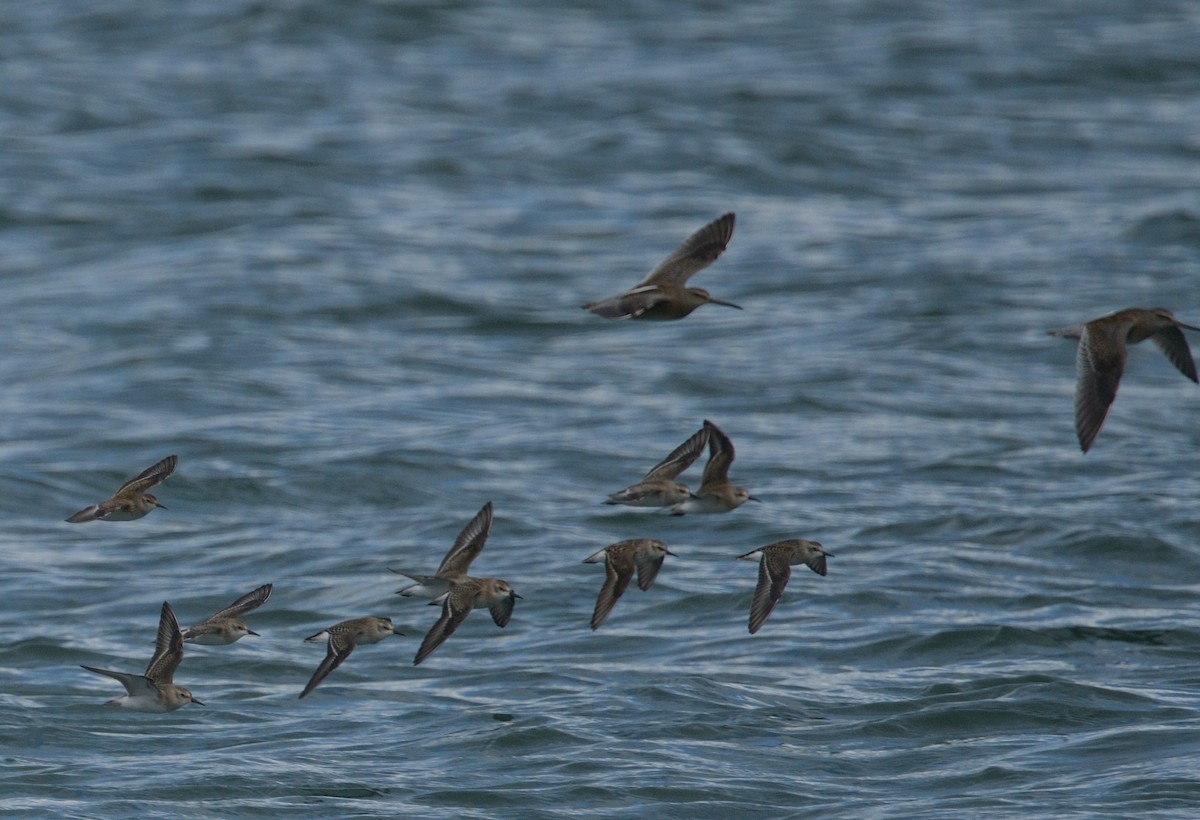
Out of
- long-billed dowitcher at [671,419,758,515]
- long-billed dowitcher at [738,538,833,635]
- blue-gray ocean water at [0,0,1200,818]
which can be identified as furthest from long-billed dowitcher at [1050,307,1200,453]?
blue-gray ocean water at [0,0,1200,818]

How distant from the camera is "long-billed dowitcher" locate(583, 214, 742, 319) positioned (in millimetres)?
9188

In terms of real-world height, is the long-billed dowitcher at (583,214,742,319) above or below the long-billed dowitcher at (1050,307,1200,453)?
above

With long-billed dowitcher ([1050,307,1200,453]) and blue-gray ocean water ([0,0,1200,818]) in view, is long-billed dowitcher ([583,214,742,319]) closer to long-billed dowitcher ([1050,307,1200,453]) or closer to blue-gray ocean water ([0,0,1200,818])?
long-billed dowitcher ([1050,307,1200,453])

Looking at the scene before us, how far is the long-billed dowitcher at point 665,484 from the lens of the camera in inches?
380

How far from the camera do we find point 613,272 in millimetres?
21047

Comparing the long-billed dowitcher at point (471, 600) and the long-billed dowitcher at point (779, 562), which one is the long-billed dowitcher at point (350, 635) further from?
the long-billed dowitcher at point (779, 562)

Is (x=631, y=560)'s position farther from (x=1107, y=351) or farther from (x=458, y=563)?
(x=1107, y=351)

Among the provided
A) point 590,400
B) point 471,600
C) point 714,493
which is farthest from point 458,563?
point 590,400

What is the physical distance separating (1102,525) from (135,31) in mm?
21920

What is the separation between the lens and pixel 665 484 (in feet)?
32.4

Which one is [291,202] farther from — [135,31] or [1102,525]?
[1102,525]

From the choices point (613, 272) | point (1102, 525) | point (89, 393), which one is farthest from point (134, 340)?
point (1102, 525)

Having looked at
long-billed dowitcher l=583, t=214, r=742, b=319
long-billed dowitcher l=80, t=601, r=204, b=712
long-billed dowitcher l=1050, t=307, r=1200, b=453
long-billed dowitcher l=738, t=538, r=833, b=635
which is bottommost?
long-billed dowitcher l=80, t=601, r=204, b=712

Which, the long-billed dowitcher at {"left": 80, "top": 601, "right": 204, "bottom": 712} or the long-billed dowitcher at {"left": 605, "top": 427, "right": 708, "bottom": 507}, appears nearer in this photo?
the long-billed dowitcher at {"left": 80, "top": 601, "right": 204, "bottom": 712}
